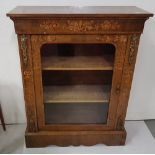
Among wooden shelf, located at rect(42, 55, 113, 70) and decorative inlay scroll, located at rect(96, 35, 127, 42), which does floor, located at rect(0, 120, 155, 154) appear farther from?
decorative inlay scroll, located at rect(96, 35, 127, 42)

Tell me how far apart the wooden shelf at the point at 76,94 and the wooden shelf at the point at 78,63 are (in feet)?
0.60

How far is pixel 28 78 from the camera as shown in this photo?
119 cm

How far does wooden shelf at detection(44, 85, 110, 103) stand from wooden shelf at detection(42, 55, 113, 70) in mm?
182

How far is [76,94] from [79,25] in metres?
0.52

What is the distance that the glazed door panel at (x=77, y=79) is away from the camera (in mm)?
1107

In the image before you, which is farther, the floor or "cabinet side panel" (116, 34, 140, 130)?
the floor

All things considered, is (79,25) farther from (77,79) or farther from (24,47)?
(77,79)

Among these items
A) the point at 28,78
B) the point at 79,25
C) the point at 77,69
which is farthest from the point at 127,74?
the point at 28,78

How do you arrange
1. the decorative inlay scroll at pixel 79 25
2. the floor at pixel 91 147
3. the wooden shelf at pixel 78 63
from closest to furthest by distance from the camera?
1. the decorative inlay scroll at pixel 79 25
2. the wooden shelf at pixel 78 63
3. the floor at pixel 91 147

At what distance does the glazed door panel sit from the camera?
1107 mm

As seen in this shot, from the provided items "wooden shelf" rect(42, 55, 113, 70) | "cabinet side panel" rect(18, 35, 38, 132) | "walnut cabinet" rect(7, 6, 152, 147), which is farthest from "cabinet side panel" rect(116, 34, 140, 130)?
"cabinet side panel" rect(18, 35, 38, 132)

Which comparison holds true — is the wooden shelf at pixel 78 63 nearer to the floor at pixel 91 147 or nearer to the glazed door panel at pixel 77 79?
the glazed door panel at pixel 77 79

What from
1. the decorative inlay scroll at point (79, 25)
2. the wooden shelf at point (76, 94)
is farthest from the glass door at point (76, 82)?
the decorative inlay scroll at point (79, 25)

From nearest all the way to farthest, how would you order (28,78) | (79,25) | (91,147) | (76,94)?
(79,25), (28,78), (76,94), (91,147)
